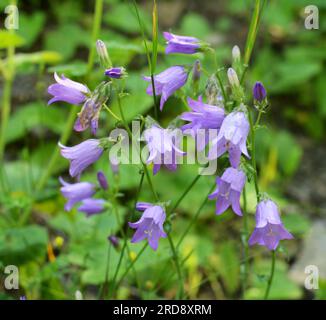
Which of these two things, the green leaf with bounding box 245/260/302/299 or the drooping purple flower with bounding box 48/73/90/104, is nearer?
the drooping purple flower with bounding box 48/73/90/104

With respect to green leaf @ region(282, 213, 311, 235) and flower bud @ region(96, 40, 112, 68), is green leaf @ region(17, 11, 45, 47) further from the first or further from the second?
flower bud @ region(96, 40, 112, 68)

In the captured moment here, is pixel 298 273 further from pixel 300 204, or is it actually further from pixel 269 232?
pixel 269 232

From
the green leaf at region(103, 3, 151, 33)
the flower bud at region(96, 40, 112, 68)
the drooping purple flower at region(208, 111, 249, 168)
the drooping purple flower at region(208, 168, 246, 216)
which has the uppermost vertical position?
the green leaf at region(103, 3, 151, 33)

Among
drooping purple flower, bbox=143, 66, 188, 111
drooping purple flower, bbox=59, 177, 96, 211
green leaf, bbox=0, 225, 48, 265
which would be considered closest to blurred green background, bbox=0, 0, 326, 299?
green leaf, bbox=0, 225, 48, 265

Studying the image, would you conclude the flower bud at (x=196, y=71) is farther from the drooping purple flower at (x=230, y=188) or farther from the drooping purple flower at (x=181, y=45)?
the drooping purple flower at (x=230, y=188)

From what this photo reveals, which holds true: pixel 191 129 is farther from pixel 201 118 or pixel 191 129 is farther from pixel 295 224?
pixel 295 224

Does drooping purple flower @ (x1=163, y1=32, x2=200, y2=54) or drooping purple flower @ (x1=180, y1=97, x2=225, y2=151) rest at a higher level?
drooping purple flower @ (x1=163, y1=32, x2=200, y2=54)

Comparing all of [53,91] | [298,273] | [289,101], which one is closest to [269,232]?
[53,91]
